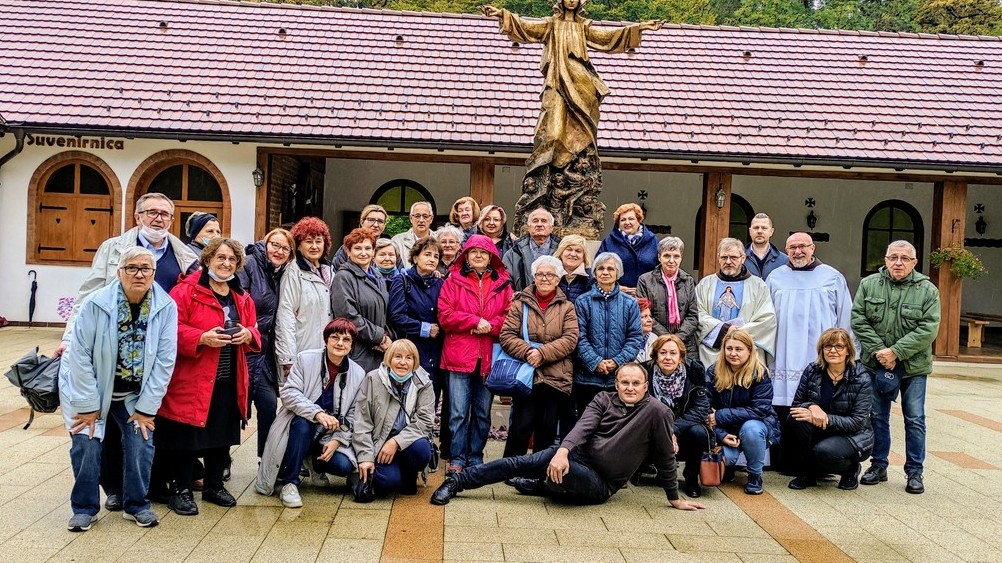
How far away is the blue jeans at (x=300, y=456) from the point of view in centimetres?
485

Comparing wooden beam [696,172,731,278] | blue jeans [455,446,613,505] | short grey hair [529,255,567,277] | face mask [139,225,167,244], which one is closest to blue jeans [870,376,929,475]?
blue jeans [455,446,613,505]

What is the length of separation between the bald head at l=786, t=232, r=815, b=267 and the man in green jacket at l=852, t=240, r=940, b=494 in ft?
1.47

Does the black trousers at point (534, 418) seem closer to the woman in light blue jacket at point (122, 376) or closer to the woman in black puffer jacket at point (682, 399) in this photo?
the woman in black puffer jacket at point (682, 399)

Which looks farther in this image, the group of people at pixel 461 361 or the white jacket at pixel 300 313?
the white jacket at pixel 300 313

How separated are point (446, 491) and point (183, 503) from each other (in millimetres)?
1445

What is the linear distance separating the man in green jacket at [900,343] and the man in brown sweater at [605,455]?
1693mm

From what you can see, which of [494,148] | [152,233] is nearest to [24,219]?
[494,148]

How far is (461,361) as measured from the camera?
549 centimetres

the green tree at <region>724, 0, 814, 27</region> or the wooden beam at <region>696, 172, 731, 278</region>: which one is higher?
the green tree at <region>724, 0, 814, 27</region>

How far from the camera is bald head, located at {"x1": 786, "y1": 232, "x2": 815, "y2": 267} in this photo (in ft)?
20.1

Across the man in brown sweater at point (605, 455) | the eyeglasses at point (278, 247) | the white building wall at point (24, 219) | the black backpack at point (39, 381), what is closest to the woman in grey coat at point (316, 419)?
the eyeglasses at point (278, 247)

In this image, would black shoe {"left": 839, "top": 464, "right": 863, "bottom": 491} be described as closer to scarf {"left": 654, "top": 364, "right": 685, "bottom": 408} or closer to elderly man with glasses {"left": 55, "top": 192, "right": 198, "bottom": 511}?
scarf {"left": 654, "top": 364, "right": 685, "bottom": 408}

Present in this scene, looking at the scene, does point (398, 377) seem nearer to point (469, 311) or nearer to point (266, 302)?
point (469, 311)

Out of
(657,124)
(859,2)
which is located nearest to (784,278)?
(657,124)
